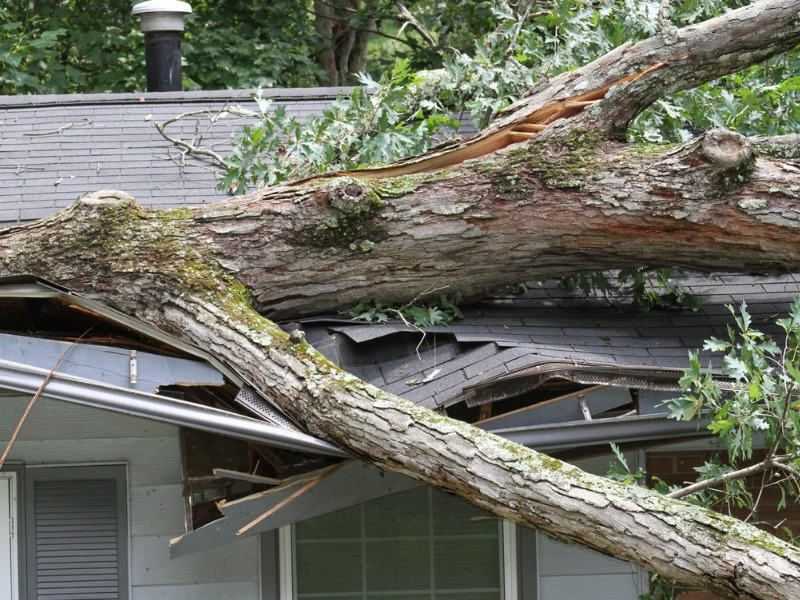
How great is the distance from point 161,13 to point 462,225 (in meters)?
4.86

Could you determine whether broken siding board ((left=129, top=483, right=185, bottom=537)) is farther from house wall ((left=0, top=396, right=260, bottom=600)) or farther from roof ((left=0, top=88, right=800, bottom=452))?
roof ((left=0, top=88, right=800, bottom=452))

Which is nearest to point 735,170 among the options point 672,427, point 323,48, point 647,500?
point 672,427

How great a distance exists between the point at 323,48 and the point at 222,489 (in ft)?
34.2

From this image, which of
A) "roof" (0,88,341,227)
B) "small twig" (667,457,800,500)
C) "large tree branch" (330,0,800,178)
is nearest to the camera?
"small twig" (667,457,800,500)

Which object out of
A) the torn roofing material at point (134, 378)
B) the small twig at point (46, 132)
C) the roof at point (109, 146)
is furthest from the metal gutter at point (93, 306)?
the small twig at point (46, 132)

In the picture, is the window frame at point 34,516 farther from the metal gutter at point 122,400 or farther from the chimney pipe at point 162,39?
the chimney pipe at point 162,39

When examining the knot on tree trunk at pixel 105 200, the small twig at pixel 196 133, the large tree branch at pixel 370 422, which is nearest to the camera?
the large tree branch at pixel 370 422

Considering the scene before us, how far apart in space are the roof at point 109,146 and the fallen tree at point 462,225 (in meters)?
1.47

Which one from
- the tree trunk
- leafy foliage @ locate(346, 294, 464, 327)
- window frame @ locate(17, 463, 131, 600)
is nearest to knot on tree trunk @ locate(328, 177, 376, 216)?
leafy foliage @ locate(346, 294, 464, 327)

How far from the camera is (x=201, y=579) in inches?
218

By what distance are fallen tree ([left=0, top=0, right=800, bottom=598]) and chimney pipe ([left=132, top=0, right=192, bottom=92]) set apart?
4194 millimetres

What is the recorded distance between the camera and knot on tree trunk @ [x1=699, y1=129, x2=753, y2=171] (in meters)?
4.52

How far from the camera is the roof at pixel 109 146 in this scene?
6273mm

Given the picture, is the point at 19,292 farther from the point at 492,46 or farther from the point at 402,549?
the point at 492,46
